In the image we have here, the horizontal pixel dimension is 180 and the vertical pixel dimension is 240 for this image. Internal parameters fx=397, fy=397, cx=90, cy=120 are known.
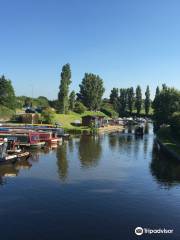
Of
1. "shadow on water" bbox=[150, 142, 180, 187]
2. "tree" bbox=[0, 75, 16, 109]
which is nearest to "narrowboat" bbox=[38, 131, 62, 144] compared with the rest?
"shadow on water" bbox=[150, 142, 180, 187]

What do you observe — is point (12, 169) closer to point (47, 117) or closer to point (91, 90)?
point (47, 117)

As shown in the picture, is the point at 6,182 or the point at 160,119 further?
the point at 160,119

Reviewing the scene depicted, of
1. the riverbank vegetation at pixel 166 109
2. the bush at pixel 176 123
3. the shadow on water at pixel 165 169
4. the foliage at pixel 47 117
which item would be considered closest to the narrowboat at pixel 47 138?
the shadow on water at pixel 165 169

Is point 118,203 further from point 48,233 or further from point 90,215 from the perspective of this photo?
point 48,233

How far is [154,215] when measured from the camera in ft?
109

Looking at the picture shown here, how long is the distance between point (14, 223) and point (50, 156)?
35684 mm

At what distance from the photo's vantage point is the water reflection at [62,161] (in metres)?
49.8

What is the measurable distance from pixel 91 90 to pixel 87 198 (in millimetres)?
151628

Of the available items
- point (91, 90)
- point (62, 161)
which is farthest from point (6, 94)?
point (62, 161)

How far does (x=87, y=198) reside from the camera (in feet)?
124

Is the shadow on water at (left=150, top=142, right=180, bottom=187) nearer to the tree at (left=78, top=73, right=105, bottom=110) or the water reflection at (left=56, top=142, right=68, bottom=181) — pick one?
the water reflection at (left=56, top=142, right=68, bottom=181)

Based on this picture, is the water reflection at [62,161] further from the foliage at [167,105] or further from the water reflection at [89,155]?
the foliage at [167,105]

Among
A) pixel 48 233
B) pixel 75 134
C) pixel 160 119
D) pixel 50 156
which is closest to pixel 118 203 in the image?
pixel 48 233

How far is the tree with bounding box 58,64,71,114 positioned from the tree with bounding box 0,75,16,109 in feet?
57.7
